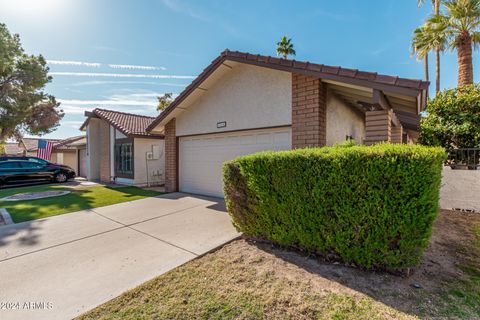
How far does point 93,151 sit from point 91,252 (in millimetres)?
15140

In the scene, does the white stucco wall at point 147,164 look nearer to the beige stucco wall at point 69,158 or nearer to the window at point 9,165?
the window at point 9,165

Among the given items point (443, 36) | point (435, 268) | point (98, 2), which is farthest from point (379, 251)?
point (443, 36)

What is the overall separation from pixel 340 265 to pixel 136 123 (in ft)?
49.9

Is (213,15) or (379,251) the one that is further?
(213,15)

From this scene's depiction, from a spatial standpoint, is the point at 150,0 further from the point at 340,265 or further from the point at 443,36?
the point at 443,36

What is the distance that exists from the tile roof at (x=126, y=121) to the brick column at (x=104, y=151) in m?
0.83

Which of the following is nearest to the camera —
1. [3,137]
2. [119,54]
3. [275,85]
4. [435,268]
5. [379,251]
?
[379,251]

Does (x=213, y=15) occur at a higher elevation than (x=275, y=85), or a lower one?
higher

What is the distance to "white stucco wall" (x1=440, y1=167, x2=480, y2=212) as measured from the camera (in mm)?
7254

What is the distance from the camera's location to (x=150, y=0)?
8.16m

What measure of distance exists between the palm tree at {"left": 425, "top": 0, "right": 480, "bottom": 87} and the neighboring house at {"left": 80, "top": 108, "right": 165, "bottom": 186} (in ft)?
54.9

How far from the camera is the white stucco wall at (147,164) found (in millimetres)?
13320

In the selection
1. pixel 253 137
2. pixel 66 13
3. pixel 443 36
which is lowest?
pixel 253 137

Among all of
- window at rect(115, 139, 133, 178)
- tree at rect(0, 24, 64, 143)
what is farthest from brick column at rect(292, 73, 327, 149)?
tree at rect(0, 24, 64, 143)
